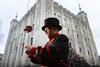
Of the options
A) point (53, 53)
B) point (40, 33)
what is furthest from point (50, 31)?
point (40, 33)

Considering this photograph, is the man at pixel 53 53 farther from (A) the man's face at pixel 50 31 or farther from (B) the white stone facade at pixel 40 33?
(B) the white stone facade at pixel 40 33

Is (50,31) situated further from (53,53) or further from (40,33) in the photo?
(40,33)

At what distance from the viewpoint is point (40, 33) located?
1992cm

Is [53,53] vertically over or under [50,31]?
under

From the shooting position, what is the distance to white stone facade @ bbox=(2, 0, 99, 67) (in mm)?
22022

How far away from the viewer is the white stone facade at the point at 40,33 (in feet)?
72.3

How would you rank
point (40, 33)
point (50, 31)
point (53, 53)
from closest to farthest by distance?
point (53, 53) < point (50, 31) < point (40, 33)

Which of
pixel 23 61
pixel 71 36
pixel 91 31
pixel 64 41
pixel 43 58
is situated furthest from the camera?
pixel 91 31

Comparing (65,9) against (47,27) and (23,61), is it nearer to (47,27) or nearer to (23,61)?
(23,61)

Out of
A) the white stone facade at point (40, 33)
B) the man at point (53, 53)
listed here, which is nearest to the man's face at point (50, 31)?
the man at point (53, 53)

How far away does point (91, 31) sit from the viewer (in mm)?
32375

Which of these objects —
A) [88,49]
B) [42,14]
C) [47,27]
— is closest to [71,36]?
[88,49]

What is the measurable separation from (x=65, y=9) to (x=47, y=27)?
1035 inches

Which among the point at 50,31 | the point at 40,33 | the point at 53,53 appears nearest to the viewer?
the point at 53,53
